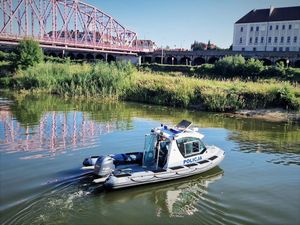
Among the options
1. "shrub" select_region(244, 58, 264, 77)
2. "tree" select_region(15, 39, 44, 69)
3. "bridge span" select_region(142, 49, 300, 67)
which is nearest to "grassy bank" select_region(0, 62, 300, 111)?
"tree" select_region(15, 39, 44, 69)

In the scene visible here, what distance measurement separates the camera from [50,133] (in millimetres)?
19641

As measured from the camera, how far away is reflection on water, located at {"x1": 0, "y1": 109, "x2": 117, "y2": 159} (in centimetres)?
1656

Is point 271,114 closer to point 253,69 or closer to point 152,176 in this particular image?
point 152,176

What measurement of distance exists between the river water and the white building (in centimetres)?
7528

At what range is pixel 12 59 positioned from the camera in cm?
4875

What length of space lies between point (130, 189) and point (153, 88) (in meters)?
23.8

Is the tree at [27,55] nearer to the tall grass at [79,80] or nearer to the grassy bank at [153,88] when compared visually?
the grassy bank at [153,88]

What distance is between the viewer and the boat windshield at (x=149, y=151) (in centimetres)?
1328

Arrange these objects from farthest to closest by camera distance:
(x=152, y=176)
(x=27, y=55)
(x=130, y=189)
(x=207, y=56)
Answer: (x=207, y=56)
(x=27, y=55)
(x=152, y=176)
(x=130, y=189)

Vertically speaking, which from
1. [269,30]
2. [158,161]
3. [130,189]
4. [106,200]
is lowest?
[106,200]

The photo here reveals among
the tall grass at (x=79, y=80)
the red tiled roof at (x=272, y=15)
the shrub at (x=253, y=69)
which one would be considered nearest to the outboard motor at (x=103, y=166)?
the tall grass at (x=79, y=80)

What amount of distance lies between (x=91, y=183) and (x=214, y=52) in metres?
72.3

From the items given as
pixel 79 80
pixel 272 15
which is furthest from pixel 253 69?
pixel 272 15

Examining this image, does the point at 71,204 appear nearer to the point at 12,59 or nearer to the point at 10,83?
the point at 10,83
